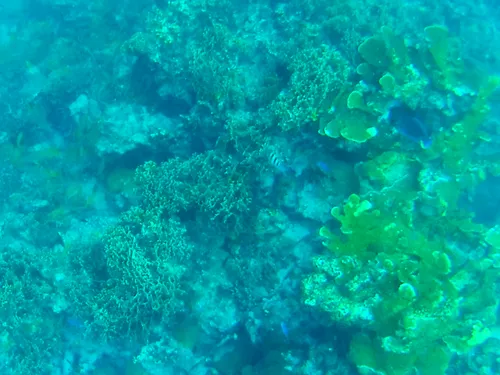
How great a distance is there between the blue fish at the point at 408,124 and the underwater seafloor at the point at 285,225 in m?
0.02

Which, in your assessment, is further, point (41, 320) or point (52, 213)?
point (52, 213)

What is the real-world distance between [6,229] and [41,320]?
2038mm

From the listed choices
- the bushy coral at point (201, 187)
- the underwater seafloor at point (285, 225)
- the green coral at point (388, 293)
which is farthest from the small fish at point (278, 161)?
the green coral at point (388, 293)

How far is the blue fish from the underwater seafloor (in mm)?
17

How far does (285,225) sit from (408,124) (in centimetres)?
192

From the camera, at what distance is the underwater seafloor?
14.8ft

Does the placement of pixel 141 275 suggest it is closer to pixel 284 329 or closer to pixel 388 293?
pixel 284 329

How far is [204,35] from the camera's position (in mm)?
6684

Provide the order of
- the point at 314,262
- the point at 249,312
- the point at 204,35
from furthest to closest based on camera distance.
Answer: the point at 204,35 → the point at 249,312 → the point at 314,262

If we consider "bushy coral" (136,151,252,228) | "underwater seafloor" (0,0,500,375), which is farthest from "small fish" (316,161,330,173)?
"bushy coral" (136,151,252,228)

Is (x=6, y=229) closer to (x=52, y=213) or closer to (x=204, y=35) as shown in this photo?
(x=52, y=213)

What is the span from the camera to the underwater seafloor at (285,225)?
451cm

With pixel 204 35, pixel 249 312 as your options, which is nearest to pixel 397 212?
pixel 249 312

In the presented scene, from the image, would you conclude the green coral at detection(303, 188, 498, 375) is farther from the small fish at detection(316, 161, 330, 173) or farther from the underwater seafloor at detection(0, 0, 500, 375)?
the small fish at detection(316, 161, 330, 173)
